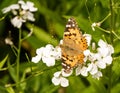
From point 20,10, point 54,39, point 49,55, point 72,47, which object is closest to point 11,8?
point 20,10

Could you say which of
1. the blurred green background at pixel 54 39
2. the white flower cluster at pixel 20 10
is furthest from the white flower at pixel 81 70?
the white flower cluster at pixel 20 10

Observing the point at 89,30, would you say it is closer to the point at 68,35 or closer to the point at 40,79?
the point at 68,35

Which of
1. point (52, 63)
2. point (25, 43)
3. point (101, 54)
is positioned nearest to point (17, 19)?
point (52, 63)

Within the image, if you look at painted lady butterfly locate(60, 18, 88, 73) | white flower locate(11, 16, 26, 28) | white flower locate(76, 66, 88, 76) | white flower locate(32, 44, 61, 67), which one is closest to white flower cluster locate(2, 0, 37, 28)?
white flower locate(11, 16, 26, 28)

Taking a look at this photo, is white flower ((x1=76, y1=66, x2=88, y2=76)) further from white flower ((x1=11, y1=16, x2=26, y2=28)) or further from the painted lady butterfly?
white flower ((x1=11, y1=16, x2=26, y2=28))

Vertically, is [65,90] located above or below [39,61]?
below

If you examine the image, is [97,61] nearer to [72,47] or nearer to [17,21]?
[72,47]
